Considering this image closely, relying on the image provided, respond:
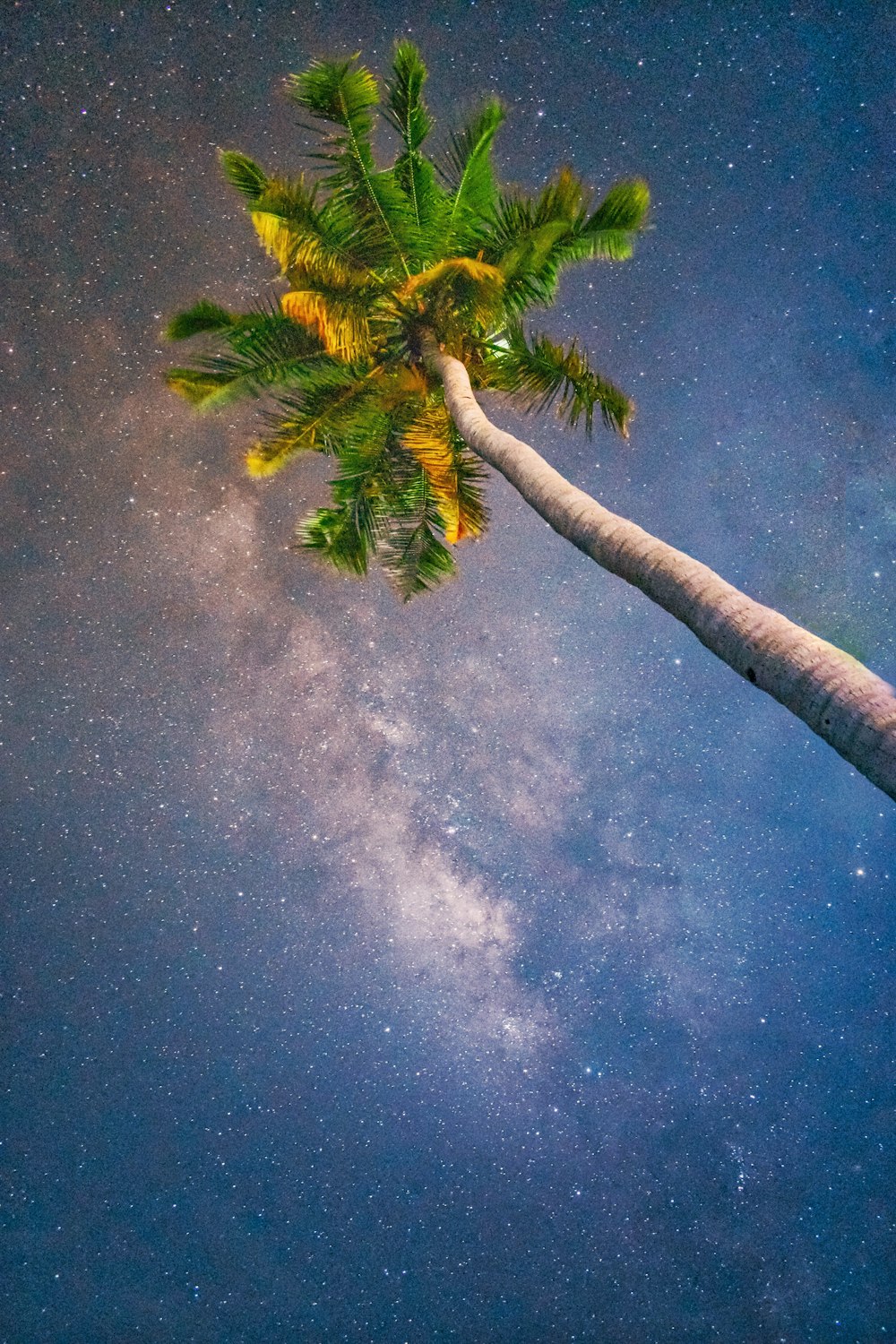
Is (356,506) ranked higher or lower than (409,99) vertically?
lower

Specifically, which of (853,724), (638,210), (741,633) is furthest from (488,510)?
(853,724)

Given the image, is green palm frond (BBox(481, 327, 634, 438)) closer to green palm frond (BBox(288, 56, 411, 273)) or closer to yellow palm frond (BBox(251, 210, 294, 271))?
green palm frond (BBox(288, 56, 411, 273))

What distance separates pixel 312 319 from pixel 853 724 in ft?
24.9

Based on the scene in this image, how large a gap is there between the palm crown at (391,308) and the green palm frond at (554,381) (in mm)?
23

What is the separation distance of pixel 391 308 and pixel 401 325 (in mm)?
289

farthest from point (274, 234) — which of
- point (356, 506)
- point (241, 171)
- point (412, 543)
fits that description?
point (412, 543)

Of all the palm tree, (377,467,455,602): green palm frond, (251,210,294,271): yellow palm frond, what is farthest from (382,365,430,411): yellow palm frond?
(251,210,294,271): yellow palm frond

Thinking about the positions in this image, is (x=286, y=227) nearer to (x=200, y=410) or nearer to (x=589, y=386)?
(x=200, y=410)

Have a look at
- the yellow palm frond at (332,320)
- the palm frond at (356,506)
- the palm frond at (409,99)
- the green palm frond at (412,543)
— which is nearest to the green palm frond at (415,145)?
the palm frond at (409,99)

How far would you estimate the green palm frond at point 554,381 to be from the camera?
8711 mm

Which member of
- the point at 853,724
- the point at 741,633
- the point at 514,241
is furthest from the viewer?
the point at 514,241

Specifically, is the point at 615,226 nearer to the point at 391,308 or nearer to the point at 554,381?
the point at 554,381

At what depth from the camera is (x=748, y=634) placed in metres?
3.94

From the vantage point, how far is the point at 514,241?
854 centimetres
